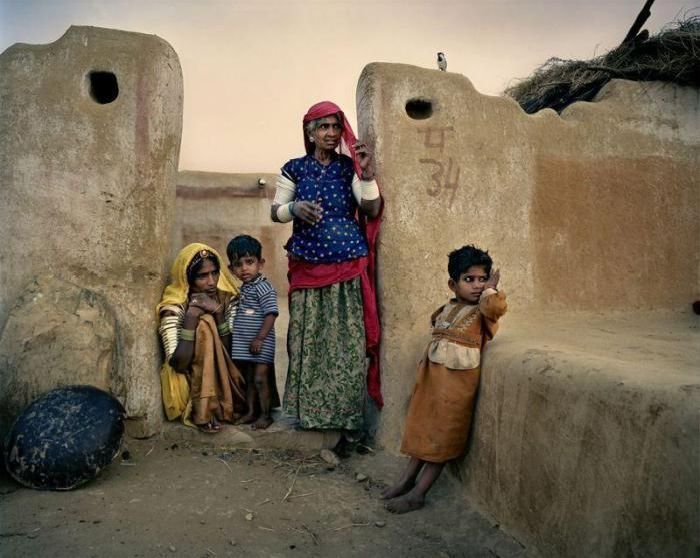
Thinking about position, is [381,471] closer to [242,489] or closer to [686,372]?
[242,489]

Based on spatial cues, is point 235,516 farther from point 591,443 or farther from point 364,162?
point 364,162

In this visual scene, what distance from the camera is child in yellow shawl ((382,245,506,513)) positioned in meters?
2.51

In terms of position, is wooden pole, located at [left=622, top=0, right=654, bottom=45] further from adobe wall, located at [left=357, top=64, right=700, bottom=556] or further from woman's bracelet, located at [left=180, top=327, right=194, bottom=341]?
woman's bracelet, located at [left=180, top=327, right=194, bottom=341]

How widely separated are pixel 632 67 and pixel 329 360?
2.78 metres

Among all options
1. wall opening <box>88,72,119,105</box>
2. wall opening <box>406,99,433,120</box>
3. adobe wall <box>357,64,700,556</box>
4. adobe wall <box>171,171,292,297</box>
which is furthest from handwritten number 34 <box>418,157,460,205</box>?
adobe wall <box>171,171,292,297</box>

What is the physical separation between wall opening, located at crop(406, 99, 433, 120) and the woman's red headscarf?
17.0 inches

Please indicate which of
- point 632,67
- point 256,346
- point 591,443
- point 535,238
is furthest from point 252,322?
point 632,67

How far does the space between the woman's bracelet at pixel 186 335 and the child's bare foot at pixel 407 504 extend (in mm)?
1469

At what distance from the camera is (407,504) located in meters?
2.56

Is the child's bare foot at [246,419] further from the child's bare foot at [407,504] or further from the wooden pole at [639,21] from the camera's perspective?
the wooden pole at [639,21]

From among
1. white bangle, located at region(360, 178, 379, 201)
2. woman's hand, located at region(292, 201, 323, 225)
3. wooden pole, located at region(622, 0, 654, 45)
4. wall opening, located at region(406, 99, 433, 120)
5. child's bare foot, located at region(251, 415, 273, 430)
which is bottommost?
child's bare foot, located at region(251, 415, 273, 430)

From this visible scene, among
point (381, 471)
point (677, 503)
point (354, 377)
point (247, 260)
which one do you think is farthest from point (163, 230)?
point (677, 503)

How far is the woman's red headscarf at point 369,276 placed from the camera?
3188 millimetres

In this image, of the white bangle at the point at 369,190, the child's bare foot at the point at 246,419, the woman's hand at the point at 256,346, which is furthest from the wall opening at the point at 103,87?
the child's bare foot at the point at 246,419
